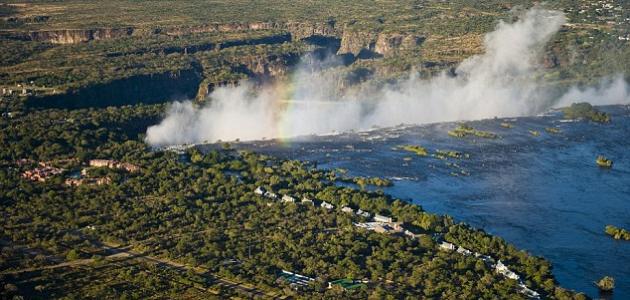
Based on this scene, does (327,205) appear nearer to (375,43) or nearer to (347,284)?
(347,284)

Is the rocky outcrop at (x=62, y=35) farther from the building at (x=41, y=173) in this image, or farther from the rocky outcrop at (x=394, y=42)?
the building at (x=41, y=173)

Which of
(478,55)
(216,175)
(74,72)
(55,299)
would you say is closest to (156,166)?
(216,175)

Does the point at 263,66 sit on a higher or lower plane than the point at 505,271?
higher

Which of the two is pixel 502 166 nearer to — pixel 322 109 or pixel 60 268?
pixel 322 109

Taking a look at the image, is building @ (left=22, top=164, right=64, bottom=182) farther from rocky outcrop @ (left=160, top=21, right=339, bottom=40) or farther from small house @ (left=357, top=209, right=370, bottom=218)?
rocky outcrop @ (left=160, top=21, right=339, bottom=40)

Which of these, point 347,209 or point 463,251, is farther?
point 347,209

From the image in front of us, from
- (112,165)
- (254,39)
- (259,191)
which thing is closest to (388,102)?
(112,165)
